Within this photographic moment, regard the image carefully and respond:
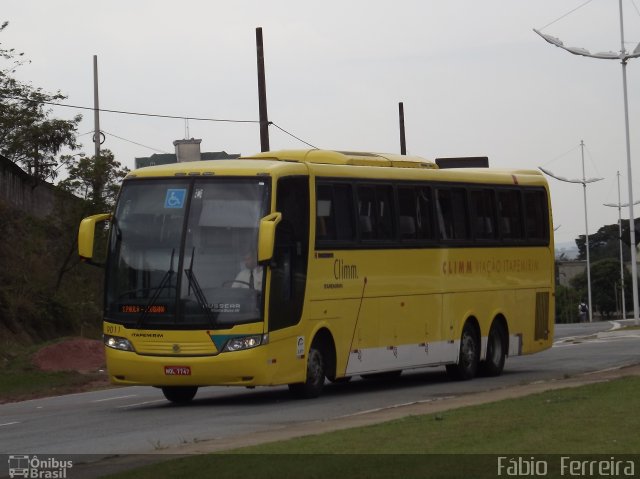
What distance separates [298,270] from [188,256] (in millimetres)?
1782

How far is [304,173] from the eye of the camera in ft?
70.4

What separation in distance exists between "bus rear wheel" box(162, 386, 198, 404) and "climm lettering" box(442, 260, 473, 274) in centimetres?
508

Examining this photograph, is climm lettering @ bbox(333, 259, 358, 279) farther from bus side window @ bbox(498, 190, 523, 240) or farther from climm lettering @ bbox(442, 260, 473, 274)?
bus side window @ bbox(498, 190, 523, 240)

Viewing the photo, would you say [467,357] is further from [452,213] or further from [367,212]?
[367,212]

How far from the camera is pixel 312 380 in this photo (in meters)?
21.5

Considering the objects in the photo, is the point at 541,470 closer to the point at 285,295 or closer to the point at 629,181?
the point at 285,295

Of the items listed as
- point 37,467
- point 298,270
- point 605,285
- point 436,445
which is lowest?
point 37,467

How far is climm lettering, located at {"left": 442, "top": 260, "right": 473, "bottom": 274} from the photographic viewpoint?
24.9 m

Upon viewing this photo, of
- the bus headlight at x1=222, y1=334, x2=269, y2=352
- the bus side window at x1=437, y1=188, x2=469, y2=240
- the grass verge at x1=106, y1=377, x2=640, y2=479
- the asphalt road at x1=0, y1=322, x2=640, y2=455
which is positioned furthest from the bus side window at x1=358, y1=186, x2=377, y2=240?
the grass verge at x1=106, y1=377, x2=640, y2=479

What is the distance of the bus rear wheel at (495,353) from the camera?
2639 cm

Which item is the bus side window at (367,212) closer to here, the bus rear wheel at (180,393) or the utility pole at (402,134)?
the bus rear wheel at (180,393)

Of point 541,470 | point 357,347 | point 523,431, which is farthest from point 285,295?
point 541,470

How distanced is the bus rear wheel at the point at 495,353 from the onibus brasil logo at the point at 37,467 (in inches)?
505

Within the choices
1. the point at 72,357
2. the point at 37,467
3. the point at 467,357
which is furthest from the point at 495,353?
the point at 37,467
